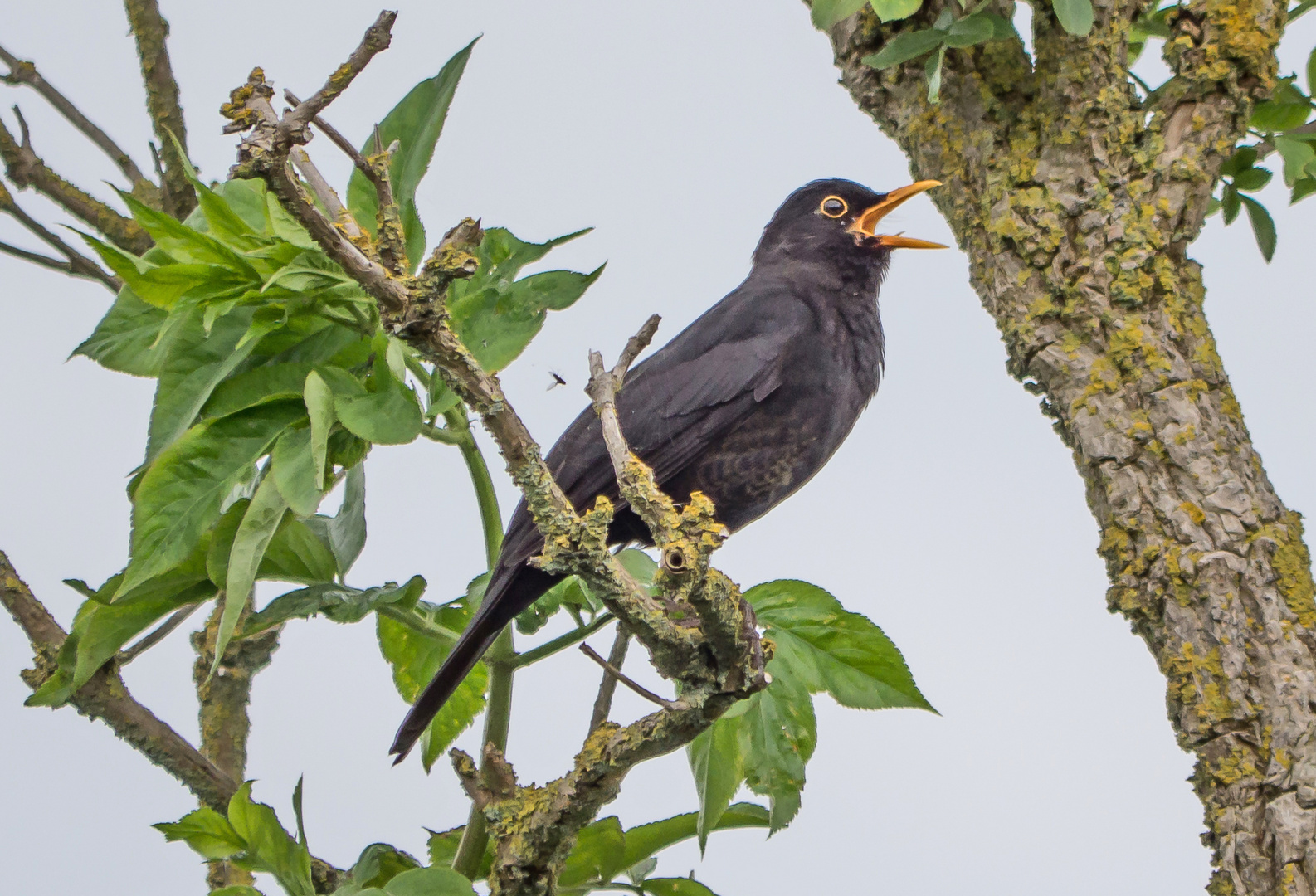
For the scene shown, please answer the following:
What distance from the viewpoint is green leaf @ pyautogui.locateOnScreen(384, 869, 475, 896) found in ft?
6.02

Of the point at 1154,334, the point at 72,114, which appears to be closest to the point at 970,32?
the point at 1154,334

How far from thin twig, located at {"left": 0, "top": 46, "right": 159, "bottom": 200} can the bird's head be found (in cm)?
151

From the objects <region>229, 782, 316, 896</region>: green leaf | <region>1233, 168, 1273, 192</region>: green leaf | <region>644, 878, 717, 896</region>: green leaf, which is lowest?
<region>644, 878, 717, 896</region>: green leaf

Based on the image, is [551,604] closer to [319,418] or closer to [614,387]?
[319,418]

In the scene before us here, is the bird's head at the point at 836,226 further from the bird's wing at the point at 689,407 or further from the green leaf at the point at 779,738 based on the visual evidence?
the green leaf at the point at 779,738

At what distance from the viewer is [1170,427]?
7.07 feet

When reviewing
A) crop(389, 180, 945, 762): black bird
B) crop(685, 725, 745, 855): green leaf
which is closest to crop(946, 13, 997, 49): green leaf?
crop(389, 180, 945, 762): black bird

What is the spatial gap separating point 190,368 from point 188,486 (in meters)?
0.20

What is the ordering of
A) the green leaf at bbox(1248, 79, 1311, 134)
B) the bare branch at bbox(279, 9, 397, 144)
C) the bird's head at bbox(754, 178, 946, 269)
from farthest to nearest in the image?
the bird's head at bbox(754, 178, 946, 269) < the green leaf at bbox(1248, 79, 1311, 134) < the bare branch at bbox(279, 9, 397, 144)

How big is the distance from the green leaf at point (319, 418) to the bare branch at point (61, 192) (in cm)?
135

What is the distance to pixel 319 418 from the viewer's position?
5.86ft

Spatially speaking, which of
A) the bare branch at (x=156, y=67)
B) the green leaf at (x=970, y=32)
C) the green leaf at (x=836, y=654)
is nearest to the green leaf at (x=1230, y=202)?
the green leaf at (x=970, y=32)

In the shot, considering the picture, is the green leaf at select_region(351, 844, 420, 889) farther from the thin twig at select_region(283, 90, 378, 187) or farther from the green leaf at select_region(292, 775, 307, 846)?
the thin twig at select_region(283, 90, 378, 187)

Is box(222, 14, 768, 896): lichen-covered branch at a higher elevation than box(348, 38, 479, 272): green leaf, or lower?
lower
